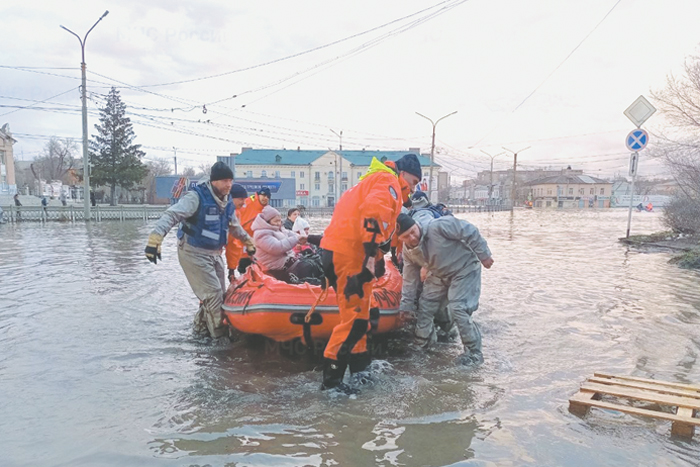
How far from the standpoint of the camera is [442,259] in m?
4.52

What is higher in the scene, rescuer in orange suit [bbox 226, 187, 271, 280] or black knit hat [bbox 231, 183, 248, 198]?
black knit hat [bbox 231, 183, 248, 198]

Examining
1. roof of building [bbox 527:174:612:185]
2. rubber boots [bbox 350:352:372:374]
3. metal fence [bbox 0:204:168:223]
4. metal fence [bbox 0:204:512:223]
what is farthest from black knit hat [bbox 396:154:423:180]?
roof of building [bbox 527:174:612:185]

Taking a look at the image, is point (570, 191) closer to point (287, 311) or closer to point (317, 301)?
point (287, 311)

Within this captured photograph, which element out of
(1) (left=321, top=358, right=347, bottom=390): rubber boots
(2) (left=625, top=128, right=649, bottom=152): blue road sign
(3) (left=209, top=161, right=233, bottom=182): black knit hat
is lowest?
(1) (left=321, top=358, right=347, bottom=390): rubber boots

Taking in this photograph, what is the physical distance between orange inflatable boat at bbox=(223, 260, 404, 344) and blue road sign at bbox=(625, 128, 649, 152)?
38.7 feet

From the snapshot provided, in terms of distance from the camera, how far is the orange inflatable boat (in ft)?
14.6

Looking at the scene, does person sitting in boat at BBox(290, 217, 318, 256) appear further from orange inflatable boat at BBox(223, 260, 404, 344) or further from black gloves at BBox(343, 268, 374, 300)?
black gloves at BBox(343, 268, 374, 300)

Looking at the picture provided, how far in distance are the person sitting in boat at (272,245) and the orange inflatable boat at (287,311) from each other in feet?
3.66

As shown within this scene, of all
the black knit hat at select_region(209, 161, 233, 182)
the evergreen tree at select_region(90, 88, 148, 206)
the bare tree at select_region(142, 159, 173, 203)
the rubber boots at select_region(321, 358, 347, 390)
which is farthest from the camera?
the bare tree at select_region(142, 159, 173, 203)

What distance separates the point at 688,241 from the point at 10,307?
18.0 metres

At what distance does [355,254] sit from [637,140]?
12.9 metres

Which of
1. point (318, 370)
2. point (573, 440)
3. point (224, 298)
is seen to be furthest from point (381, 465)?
point (224, 298)

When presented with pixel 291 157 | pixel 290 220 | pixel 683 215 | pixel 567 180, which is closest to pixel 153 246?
pixel 290 220

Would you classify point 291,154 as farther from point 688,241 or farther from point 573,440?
point 573,440
